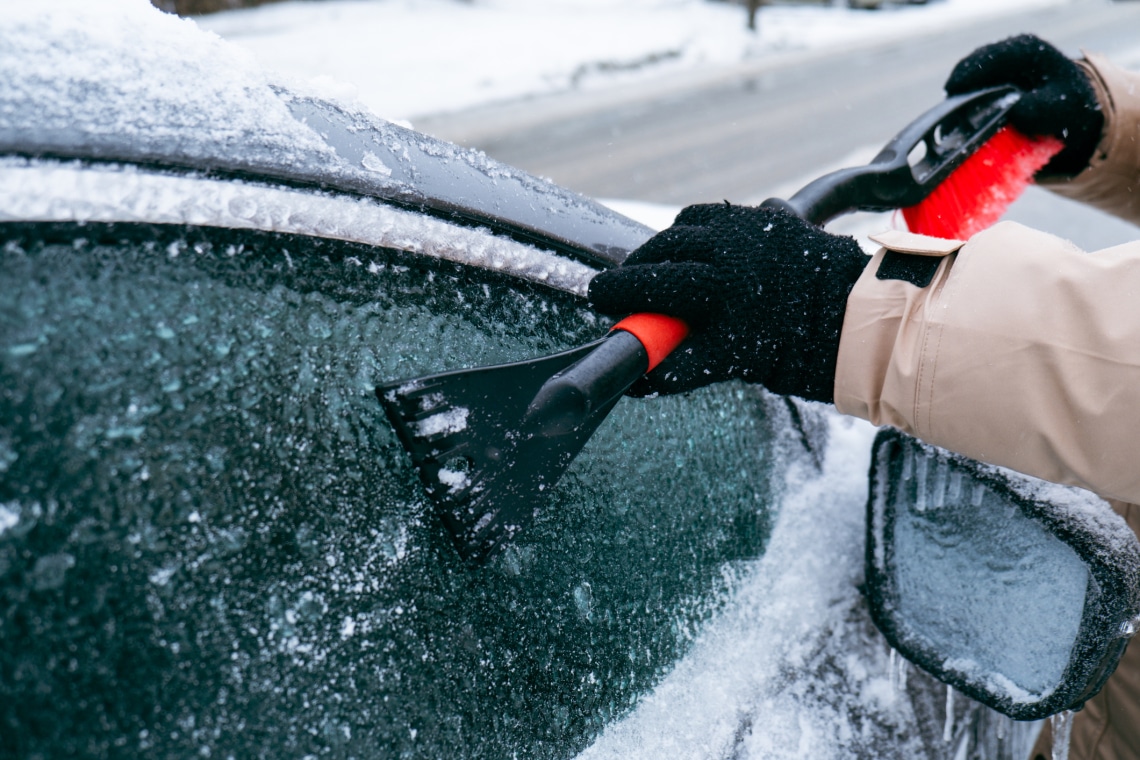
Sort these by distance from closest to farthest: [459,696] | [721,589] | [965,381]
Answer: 1. [459,696]
2. [965,381]
3. [721,589]

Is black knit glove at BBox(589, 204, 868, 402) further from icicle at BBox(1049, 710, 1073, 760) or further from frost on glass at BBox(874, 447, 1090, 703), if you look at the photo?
icicle at BBox(1049, 710, 1073, 760)

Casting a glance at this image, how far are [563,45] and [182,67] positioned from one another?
1207 centimetres

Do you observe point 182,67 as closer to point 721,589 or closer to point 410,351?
point 410,351

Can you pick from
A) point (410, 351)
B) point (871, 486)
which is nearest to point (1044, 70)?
point (871, 486)

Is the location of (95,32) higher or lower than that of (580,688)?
higher

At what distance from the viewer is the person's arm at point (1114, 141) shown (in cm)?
210

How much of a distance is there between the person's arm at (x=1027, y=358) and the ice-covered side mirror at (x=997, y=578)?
80mm

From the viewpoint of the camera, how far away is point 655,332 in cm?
91

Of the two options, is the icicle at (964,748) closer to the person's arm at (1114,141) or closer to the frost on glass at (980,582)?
the frost on glass at (980,582)

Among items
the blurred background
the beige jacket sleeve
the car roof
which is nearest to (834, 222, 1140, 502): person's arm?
the beige jacket sleeve

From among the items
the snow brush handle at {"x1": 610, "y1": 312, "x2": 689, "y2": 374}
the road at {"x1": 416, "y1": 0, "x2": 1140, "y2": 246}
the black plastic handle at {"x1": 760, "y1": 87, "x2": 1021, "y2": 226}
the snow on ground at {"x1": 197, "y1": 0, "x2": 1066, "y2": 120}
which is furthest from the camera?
the snow on ground at {"x1": 197, "y1": 0, "x2": 1066, "y2": 120}

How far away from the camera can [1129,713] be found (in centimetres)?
126

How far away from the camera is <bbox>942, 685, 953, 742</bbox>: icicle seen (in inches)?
48.4

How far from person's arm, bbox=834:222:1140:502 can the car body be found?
1.19 ft
